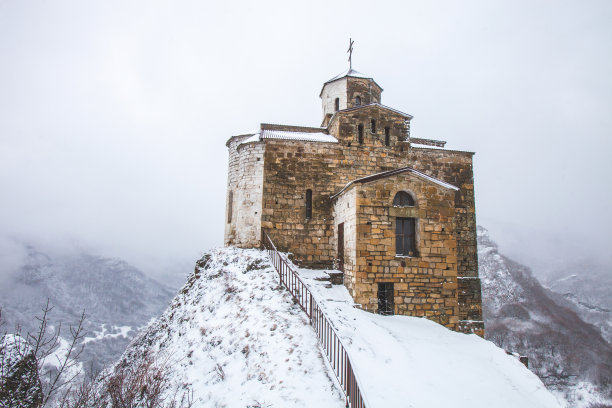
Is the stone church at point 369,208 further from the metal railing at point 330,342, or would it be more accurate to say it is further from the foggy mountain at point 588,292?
the foggy mountain at point 588,292

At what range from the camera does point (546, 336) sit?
4881cm

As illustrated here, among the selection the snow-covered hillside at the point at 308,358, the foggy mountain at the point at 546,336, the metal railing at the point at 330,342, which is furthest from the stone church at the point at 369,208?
the foggy mountain at the point at 546,336

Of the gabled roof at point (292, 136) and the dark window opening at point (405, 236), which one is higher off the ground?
the gabled roof at point (292, 136)

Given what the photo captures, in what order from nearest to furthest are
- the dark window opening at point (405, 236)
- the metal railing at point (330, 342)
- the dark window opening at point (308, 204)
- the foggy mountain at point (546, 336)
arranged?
the metal railing at point (330, 342), the dark window opening at point (405, 236), the dark window opening at point (308, 204), the foggy mountain at point (546, 336)

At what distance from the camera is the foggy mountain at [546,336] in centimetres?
3785

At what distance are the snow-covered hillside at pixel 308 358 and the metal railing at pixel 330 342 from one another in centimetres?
20

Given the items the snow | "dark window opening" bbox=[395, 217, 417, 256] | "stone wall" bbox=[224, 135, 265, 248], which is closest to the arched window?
"dark window opening" bbox=[395, 217, 417, 256]

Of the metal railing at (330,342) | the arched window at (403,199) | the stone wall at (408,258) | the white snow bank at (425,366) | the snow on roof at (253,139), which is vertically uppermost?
the snow on roof at (253,139)

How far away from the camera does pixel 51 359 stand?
397ft

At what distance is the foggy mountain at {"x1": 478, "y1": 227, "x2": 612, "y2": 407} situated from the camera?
37.9 metres

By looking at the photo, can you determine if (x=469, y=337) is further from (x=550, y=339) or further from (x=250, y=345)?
(x=550, y=339)

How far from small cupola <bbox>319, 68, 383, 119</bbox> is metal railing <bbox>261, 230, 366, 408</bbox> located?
1205 centimetres

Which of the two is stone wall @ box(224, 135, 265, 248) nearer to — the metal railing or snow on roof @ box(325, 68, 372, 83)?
the metal railing

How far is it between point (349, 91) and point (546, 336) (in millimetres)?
50180
